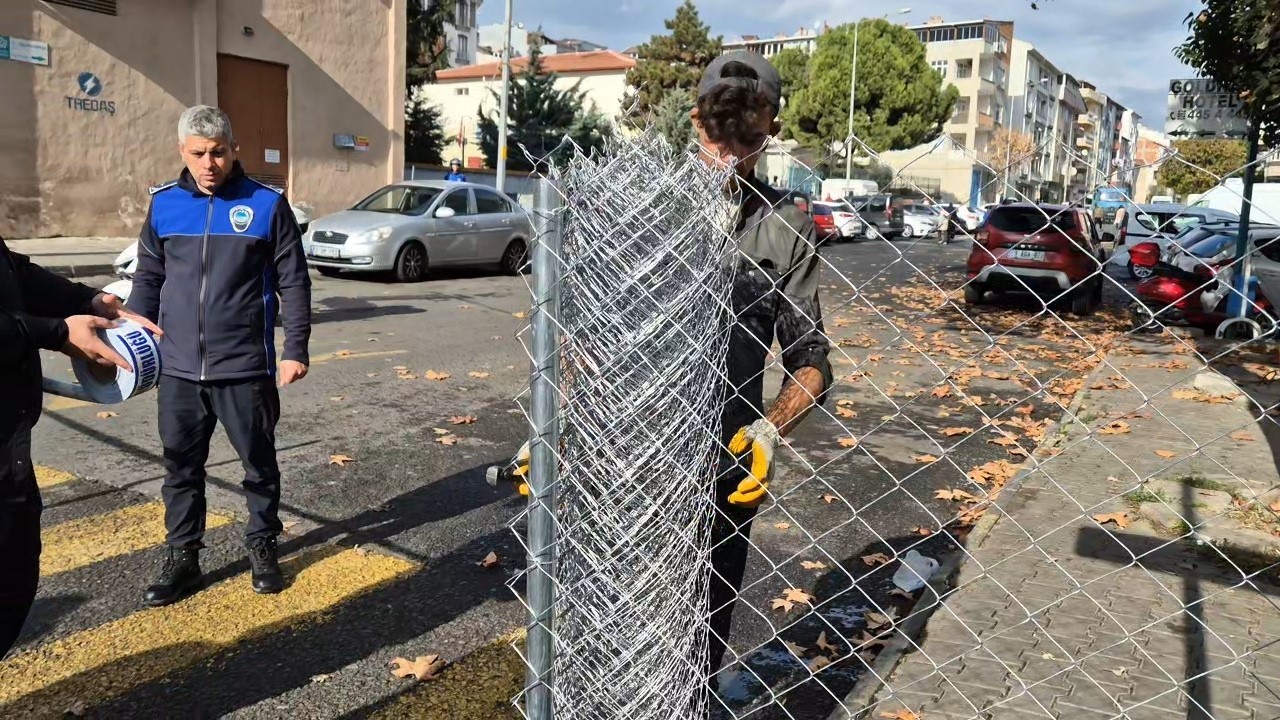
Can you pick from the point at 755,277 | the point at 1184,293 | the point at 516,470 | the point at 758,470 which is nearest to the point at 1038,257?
the point at 1184,293

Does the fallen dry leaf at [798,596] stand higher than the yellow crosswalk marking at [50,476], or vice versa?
the yellow crosswalk marking at [50,476]

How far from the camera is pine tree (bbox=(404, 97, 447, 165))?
117 feet

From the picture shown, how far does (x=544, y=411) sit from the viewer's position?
6.35 feet

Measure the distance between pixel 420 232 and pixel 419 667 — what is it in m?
12.3

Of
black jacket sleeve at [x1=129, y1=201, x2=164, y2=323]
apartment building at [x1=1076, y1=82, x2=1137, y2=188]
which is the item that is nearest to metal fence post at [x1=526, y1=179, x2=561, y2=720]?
black jacket sleeve at [x1=129, y1=201, x2=164, y2=323]

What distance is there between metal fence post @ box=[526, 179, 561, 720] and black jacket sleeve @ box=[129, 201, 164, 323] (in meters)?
2.64

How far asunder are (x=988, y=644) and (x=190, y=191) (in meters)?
3.59

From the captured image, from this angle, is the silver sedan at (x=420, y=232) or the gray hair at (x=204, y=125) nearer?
the gray hair at (x=204, y=125)

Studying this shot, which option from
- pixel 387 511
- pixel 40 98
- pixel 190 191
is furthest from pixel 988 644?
pixel 40 98

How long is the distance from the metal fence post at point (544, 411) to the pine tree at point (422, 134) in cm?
3468

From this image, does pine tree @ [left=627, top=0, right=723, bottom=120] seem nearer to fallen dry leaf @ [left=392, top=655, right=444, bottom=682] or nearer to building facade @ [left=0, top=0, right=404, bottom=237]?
building facade @ [left=0, top=0, right=404, bottom=237]

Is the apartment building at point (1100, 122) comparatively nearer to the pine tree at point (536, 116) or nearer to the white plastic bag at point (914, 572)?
the pine tree at point (536, 116)

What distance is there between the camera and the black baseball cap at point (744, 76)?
2.41 metres

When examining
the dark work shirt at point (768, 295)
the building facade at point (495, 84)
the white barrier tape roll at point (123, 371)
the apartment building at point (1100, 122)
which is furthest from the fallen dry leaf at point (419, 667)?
the apartment building at point (1100, 122)
